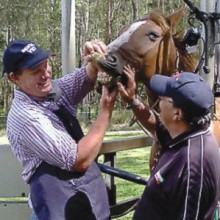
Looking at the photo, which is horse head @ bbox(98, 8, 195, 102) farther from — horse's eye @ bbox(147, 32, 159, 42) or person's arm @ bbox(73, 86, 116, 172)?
person's arm @ bbox(73, 86, 116, 172)

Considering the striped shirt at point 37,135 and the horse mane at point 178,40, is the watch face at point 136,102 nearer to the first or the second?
the horse mane at point 178,40

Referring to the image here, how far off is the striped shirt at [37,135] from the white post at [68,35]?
36.4ft

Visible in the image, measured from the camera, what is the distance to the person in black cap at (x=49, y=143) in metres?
2.22

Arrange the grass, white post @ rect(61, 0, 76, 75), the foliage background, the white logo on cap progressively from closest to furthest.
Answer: the white logo on cap
the grass
white post @ rect(61, 0, 76, 75)
the foliage background

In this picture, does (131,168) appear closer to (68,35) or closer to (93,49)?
(68,35)

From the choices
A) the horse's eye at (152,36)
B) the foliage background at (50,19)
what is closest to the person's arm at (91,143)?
the horse's eye at (152,36)

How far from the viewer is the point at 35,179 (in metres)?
2.30

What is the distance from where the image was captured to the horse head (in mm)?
2910

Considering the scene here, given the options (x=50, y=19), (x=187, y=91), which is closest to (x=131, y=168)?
(x=187, y=91)

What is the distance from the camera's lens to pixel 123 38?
9.67 feet

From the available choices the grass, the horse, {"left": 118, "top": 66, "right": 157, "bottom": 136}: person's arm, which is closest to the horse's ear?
the horse

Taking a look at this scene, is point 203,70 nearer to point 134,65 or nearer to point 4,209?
point 134,65

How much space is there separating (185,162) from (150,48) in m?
1.11

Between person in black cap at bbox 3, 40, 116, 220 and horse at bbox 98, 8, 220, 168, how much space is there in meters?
0.57
